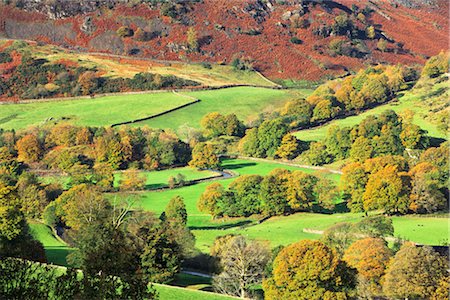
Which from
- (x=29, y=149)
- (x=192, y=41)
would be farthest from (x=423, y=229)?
(x=192, y=41)

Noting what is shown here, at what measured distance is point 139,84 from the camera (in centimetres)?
12862

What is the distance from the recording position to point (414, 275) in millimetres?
39781

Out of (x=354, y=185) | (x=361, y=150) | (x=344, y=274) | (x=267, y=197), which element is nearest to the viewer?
(x=344, y=274)

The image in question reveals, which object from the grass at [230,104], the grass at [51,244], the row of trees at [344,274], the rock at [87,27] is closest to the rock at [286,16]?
the grass at [230,104]

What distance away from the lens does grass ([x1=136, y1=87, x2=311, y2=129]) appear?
110688 millimetres

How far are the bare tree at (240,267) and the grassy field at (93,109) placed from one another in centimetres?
6277

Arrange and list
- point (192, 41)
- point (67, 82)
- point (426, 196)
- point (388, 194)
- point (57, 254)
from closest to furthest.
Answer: point (57, 254), point (388, 194), point (426, 196), point (67, 82), point (192, 41)

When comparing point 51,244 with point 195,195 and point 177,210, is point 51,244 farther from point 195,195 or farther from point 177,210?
point 195,195

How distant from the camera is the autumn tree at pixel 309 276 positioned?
129ft

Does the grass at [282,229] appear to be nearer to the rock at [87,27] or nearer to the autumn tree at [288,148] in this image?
the autumn tree at [288,148]

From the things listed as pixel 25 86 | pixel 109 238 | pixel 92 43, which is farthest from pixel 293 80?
pixel 109 238

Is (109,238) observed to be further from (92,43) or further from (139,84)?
(92,43)

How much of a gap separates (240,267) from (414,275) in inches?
451

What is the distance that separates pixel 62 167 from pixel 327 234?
4587 centimetres
